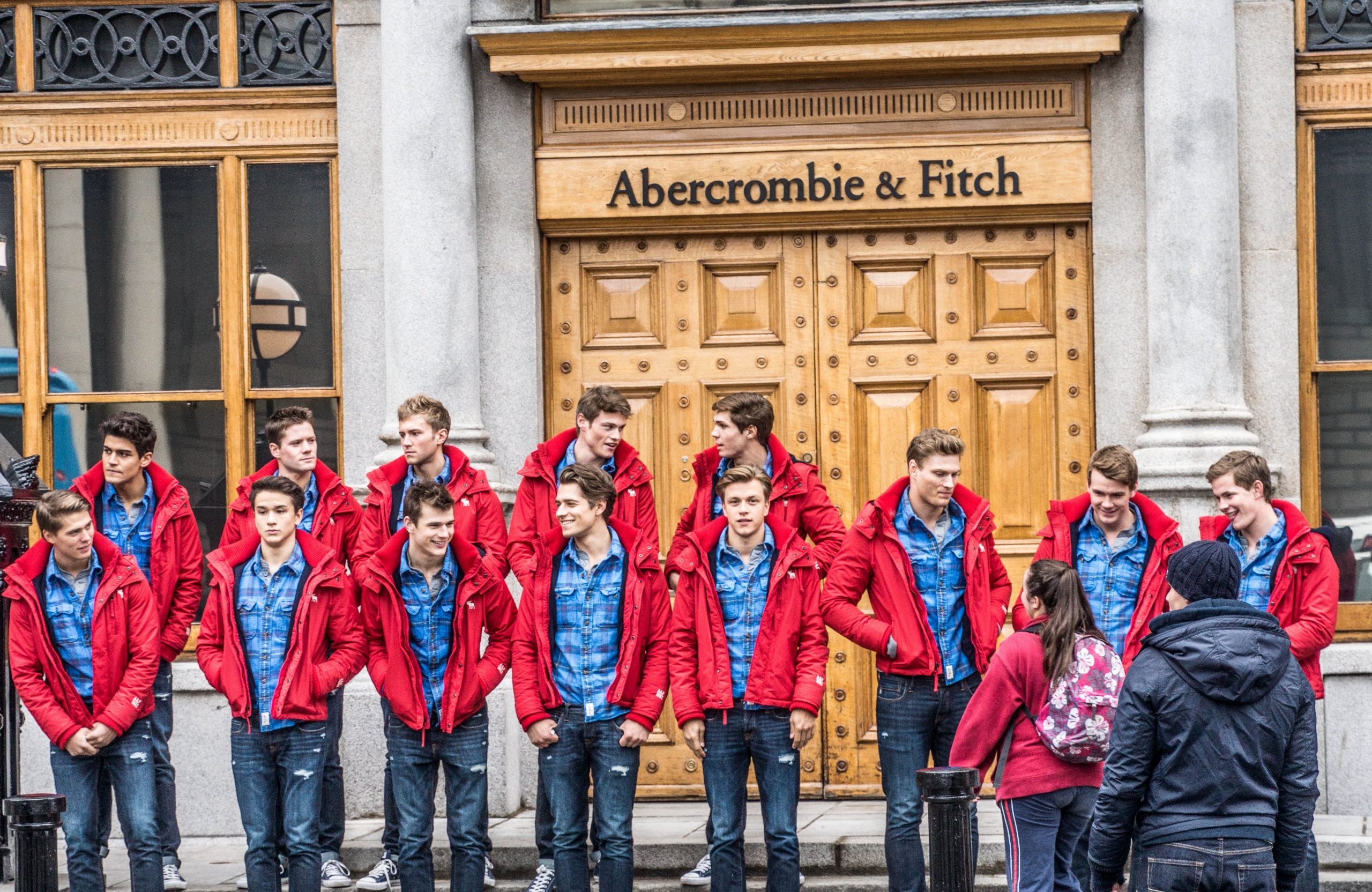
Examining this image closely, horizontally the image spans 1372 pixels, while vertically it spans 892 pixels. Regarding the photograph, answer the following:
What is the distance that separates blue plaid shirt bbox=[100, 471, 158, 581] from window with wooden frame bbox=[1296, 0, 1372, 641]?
18.5ft

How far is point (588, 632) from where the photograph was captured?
6492 millimetres

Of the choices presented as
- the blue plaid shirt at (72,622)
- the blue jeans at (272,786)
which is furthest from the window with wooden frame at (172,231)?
the blue jeans at (272,786)

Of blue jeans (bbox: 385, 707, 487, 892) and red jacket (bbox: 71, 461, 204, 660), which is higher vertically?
red jacket (bbox: 71, 461, 204, 660)

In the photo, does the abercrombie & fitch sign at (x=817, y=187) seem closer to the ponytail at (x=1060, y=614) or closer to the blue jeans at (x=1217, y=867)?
the ponytail at (x=1060, y=614)

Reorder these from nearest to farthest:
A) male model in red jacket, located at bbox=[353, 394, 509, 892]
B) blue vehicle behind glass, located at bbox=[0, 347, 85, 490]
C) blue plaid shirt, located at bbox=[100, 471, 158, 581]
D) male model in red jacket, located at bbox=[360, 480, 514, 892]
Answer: male model in red jacket, located at bbox=[360, 480, 514, 892], male model in red jacket, located at bbox=[353, 394, 509, 892], blue plaid shirt, located at bbox=[100, 471, 158, 581], blue vehicle behind glass, located at bbox=[0, 347, 85, 490]

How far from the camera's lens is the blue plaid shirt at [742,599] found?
21.4 ft

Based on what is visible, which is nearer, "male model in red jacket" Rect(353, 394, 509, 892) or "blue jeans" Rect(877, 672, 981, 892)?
"blue jeans" Rect(877, 672, 981, 892)

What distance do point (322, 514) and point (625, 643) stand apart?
1719 millimetres

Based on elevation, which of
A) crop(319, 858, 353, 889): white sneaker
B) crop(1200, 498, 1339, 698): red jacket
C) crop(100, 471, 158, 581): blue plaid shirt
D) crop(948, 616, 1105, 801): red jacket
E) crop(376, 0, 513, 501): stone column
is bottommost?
crop(319, 858, 353, 889): white sneaker

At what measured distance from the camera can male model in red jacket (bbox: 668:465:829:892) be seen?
21.1 ft

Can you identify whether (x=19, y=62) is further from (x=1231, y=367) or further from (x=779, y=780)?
(x=1231, y=367)

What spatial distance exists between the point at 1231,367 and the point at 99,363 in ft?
19.5

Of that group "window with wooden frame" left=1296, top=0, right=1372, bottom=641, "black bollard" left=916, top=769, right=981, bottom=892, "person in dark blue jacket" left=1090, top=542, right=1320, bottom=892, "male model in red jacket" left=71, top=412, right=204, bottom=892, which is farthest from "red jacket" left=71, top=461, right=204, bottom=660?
"window with wooden frame" left=1296, top=0, right=1372, bottom=641

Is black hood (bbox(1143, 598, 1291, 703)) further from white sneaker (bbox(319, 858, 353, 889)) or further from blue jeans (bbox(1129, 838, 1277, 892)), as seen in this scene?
white sneaker (bbox(319, 858, 353, 889))
